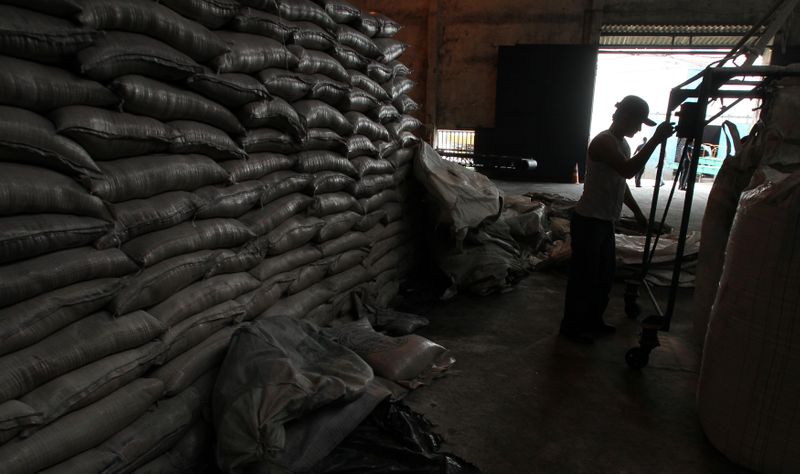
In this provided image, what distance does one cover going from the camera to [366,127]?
3551 millimetres

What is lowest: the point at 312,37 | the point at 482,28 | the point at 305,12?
the point at 312,37

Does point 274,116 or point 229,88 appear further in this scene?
point 274,116

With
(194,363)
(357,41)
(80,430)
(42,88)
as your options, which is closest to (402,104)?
(357,41)

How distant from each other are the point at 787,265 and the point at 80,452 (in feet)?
8.00

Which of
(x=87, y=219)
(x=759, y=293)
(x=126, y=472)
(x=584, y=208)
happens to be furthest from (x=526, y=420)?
(x=87, y=219)

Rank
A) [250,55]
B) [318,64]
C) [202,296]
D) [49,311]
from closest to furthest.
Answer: [49,311] < [202,296] < [250,55] < [318,64]

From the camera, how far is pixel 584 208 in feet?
10.6

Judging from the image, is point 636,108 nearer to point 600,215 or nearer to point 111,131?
point 600,215

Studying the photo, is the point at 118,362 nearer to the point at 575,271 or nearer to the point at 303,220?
the point at 303,220

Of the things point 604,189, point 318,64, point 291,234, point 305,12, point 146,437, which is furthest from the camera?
point 604,189

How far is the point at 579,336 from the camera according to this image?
336cm

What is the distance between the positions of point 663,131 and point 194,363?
262 cm

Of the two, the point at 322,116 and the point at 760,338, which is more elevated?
the point at 322,116

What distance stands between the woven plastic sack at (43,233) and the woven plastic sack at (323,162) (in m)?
1.34
